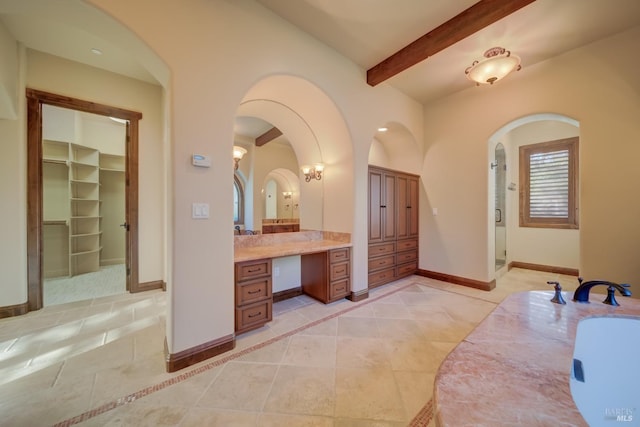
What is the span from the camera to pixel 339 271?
123 inches

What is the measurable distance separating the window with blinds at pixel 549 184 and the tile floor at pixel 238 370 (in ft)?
10.4

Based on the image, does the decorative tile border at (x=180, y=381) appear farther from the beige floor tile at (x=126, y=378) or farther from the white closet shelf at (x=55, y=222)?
the white closet shelf at (x=55, y=222)

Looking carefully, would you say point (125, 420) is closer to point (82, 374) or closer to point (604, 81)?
point (82, 374)

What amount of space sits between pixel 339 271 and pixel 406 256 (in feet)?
5.81

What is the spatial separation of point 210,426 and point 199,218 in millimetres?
1380

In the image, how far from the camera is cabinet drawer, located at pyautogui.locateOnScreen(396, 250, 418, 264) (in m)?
4.13

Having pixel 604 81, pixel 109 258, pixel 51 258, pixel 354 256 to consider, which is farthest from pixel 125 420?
pixel 604 81

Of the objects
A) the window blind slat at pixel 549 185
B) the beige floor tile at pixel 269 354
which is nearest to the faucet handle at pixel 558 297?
the beige floor tile at pixel 269 354

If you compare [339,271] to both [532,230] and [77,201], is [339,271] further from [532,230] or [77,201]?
[77,201]

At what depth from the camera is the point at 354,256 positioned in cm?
321

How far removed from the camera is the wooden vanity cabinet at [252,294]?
2244 mm

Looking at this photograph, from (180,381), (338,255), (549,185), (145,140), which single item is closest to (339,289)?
(338,255)

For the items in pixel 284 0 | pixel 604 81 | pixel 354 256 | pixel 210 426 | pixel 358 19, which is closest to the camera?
pixel 210 426

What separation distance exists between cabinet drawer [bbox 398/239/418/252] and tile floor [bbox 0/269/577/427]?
1337 mm
